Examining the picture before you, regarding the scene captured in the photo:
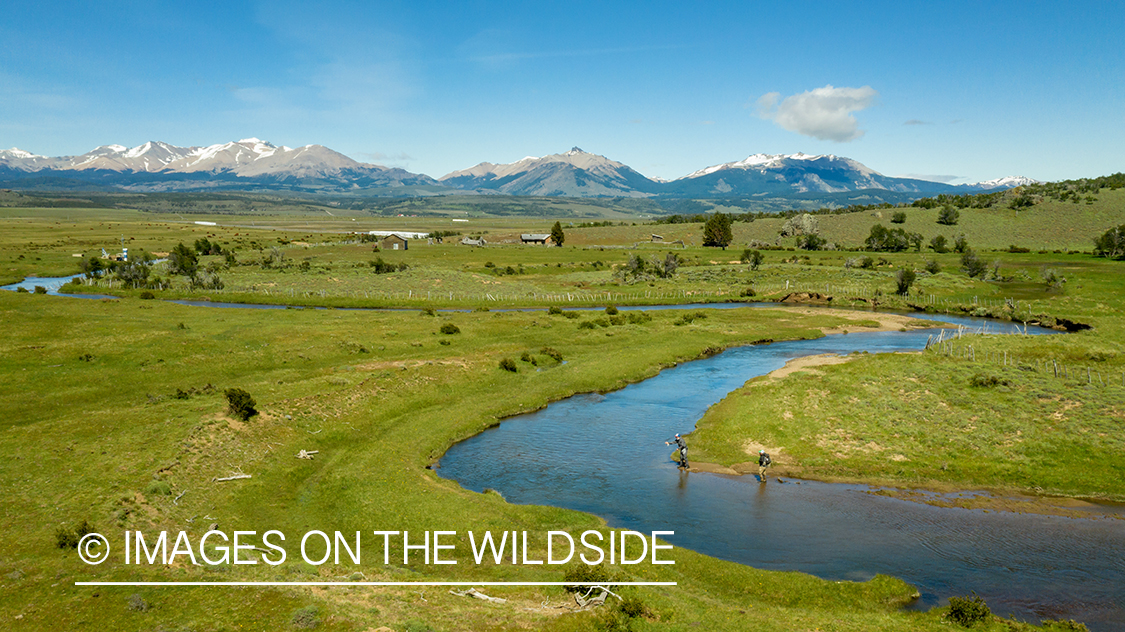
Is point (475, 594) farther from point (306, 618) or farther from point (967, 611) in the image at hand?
point (967, 611)

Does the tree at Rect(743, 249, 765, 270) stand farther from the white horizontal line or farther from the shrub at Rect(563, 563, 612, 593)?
the white horizontal line

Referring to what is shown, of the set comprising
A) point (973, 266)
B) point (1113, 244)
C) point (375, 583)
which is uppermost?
point (1113, 244)

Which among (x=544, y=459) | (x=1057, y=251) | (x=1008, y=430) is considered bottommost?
(x=544, y=459)

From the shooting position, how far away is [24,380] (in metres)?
47.3

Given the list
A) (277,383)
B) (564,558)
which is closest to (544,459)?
(564,558)

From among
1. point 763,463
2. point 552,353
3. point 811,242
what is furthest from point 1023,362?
point 811,242

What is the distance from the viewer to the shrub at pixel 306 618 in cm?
2016

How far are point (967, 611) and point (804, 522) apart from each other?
9.95m

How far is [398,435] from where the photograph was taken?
42781 millimetres

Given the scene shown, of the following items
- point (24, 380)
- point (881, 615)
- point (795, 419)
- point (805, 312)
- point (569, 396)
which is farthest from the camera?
point (805, 312)

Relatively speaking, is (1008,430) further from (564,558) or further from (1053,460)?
(564,558)

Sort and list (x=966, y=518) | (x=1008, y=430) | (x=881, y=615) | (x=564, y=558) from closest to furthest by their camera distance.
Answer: (x=881, y=615) → (x=564, y=558) → (x=966, y=518) → (x=1008, y=430)

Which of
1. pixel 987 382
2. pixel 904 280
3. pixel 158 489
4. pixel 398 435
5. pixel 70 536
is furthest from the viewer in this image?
pixel 904 280

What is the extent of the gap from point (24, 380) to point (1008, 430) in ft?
223
